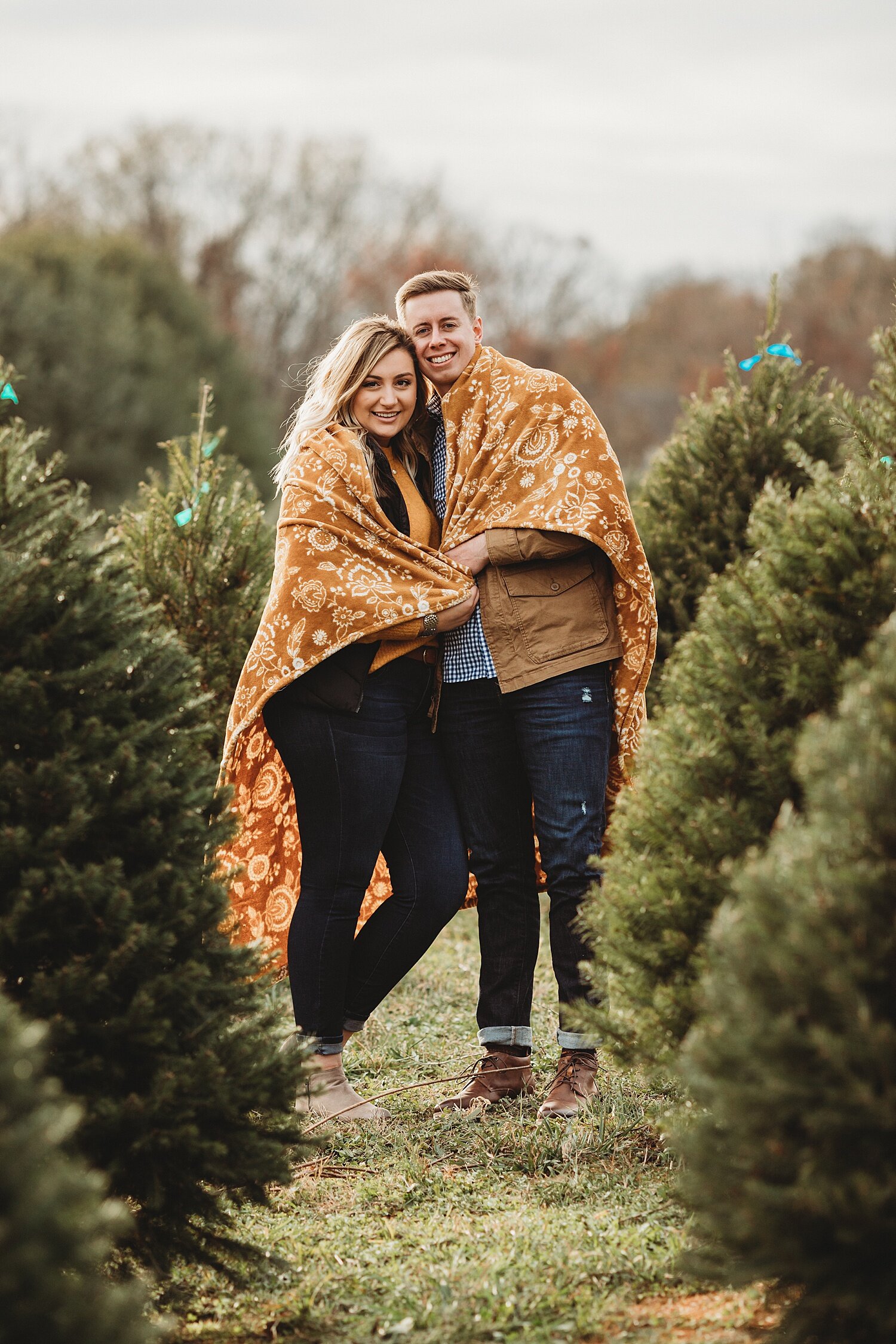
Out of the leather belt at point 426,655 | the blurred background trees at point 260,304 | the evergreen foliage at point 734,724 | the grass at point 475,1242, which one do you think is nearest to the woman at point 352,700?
the leather belt at point 426,655

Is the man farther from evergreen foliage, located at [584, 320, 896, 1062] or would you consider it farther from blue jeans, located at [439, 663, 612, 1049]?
evergreen foliage, located at [584, 320, 896, 1062]

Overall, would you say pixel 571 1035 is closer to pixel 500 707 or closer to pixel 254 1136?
pixel 500 707

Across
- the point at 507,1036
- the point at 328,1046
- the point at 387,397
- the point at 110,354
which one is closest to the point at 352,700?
the point at 387,397

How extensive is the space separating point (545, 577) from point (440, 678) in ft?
1.43

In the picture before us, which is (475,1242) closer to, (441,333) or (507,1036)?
A: (507,1036)

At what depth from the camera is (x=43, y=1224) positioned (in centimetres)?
149

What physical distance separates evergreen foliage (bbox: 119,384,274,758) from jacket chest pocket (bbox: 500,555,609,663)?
5.43 feet

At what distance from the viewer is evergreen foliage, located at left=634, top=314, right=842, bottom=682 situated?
5.15 metres

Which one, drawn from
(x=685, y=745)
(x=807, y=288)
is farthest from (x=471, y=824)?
(x=807, y=288)

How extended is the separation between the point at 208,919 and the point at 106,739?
395 mm

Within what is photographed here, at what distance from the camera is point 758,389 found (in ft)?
17.1

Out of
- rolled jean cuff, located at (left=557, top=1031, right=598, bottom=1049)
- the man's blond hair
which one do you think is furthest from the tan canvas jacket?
rolled jean cuff, located at (left=557, top=1031, right=598, bottom=1049)

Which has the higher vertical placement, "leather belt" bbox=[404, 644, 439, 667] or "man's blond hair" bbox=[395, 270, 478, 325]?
"man's blond hair" bbox=[395, 270, 478, 325]

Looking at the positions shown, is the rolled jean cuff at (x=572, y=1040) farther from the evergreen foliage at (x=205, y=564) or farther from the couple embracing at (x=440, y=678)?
the evergreen foliage at (x=205, y=564)
